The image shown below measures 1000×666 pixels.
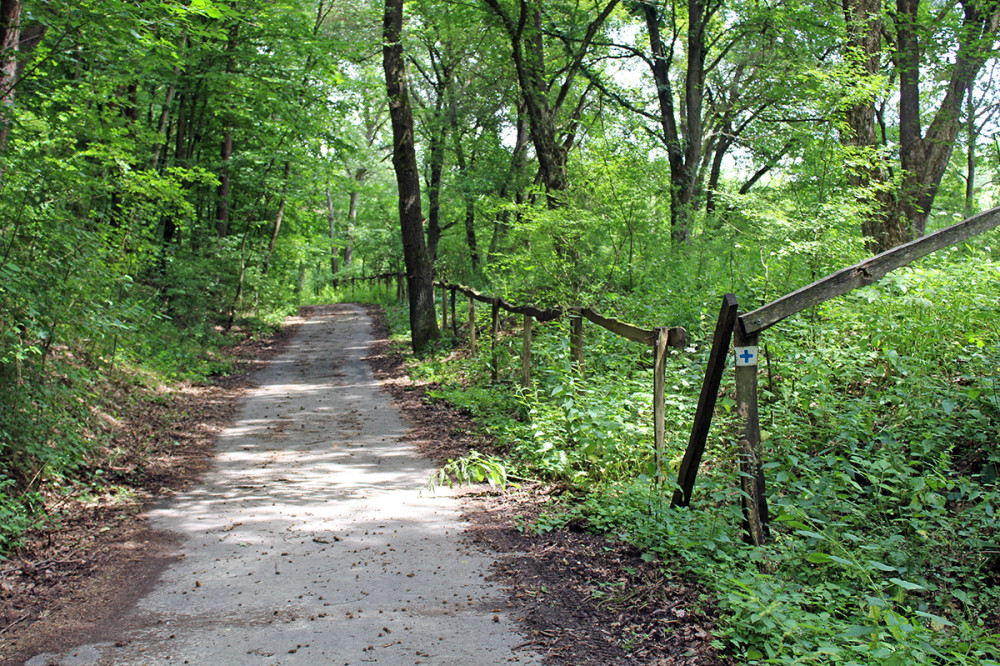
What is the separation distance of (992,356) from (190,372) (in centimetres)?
1187

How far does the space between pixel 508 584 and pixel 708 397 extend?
175cm

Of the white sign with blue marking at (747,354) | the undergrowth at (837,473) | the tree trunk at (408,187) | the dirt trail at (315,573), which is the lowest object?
the dirt trail at (315,573)

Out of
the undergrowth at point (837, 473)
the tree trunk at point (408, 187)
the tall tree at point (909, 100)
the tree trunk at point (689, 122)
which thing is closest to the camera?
the undergrowth at point (837, 473)

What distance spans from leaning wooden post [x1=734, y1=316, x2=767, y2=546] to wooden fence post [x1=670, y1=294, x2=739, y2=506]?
0.09 m

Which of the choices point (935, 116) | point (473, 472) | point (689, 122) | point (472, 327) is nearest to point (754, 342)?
point (473, 472)

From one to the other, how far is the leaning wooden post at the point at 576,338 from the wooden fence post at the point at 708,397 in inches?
116

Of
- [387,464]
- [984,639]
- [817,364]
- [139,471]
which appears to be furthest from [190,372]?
[984,639]

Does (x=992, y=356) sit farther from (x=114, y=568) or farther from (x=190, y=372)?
(x=190, y=372)

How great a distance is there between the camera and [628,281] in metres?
12.2

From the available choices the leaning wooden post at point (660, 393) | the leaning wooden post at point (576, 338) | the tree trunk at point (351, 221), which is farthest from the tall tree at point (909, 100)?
the tree trunk at point (351, 221)

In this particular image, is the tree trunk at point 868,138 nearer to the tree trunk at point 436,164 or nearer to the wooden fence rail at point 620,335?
the wooden fence rail at point 620,335

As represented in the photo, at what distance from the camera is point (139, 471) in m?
6.98

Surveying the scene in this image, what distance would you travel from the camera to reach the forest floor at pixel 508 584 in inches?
139

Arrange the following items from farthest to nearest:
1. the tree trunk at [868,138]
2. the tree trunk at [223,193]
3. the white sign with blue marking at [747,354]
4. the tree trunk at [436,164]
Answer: the tree trunk at [436,164] < the tree trunk at [223,193] < the tree trunk at [868,138] < the white sign with blue marking at [747,354]
